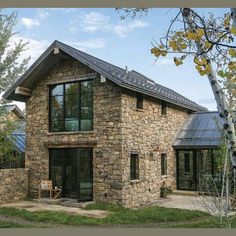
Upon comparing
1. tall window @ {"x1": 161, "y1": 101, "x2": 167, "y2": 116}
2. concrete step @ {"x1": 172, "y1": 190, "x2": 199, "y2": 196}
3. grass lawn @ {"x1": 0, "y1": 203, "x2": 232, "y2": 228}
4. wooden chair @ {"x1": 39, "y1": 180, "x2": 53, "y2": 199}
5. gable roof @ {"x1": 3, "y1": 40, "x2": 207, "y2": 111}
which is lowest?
grass lawn @ {"x1": 0, "y1": 203, "x2": 232, "y2": 228}

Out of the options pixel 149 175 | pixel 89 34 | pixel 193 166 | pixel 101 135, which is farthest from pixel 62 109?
pixel 193 166

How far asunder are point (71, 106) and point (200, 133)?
249 inches

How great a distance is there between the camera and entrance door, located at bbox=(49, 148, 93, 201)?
12.0 m

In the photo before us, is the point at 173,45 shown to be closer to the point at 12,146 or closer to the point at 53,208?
the point at 53,208

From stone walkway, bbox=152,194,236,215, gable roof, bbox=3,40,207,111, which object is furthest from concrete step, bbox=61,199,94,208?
gable roof, bbox=3,40,207,111

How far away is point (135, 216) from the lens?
1000 cm

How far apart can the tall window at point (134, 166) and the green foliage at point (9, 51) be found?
5.41m

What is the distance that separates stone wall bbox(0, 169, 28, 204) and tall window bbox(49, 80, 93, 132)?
79.9 inches

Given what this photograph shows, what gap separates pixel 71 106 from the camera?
42.2 ft

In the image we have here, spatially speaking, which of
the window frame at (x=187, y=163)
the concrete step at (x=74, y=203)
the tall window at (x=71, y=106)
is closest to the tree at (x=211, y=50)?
the concrete step at (x=74, y=203)

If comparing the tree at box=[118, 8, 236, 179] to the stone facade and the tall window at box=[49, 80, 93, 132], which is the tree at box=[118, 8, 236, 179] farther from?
the tall window at box=[49, 80, 93, 132]

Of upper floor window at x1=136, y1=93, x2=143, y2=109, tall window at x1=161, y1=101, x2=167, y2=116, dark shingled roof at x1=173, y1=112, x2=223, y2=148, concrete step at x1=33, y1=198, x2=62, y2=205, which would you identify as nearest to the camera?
concrete step at x1=33, y1=198, x2=62, y2=205

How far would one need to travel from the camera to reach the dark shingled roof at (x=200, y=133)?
597 inches

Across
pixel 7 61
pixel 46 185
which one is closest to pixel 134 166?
pixel 46 185
